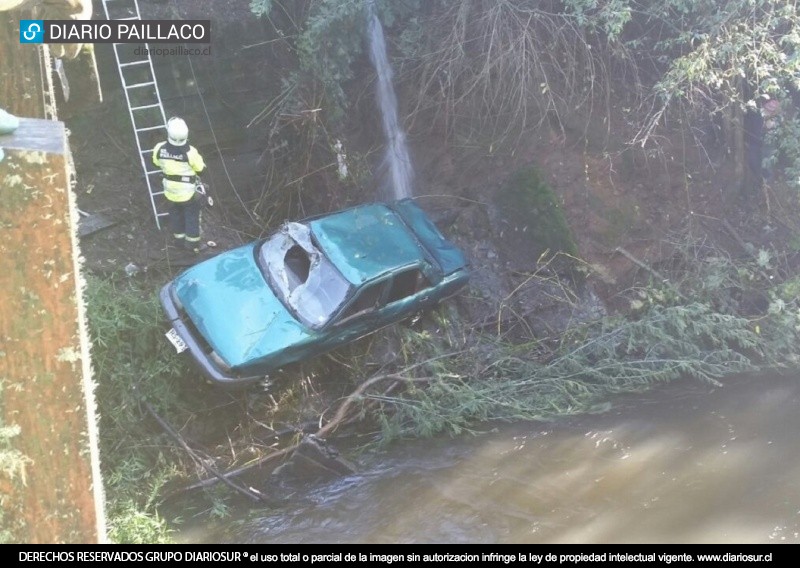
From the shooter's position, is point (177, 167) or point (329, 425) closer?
point (329, 425)

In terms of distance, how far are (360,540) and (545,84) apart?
5535 millimetres

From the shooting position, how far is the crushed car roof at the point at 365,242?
670 centimetres

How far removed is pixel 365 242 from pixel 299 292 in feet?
2.99

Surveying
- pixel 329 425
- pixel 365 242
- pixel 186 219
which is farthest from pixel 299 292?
pixel 186 219

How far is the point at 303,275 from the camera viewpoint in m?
6.75

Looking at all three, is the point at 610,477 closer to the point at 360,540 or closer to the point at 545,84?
the point at 360,540

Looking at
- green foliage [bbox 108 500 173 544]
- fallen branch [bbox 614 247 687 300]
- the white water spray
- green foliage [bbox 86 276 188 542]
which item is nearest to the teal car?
green foliage [bbox 86 276 188 542]

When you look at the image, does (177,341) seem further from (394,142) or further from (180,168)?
(394,142)

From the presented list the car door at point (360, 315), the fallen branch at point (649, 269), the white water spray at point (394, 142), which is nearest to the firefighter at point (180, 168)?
the car door at point (360, 315)

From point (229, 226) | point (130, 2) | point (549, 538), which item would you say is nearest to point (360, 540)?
point (549, 538)

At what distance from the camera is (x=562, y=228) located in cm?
839

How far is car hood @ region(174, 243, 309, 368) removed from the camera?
20.1 ft

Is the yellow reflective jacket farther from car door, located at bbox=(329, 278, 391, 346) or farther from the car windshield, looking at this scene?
car door, located at bbox=(329, 278, 391, 346)

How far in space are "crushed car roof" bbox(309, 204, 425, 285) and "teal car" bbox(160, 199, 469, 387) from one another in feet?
0.04
